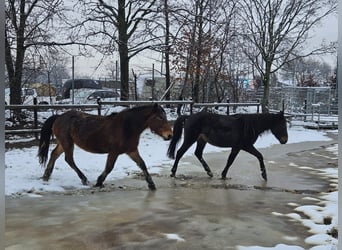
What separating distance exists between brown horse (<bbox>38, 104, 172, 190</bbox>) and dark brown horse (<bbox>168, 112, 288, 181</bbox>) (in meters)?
0.81

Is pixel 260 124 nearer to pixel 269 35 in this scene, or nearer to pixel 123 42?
pixel 123 42

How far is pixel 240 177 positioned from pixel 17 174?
7.77 ft

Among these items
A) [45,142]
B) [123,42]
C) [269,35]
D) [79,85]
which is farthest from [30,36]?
[269,35]

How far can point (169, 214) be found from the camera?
8.77 feet

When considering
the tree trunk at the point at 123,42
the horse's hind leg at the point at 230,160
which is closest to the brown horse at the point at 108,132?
Answer: the horse's hind leg at the point at 230,160

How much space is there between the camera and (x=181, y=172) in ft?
14.5

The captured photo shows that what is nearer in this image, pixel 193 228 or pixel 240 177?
pixel 193 228

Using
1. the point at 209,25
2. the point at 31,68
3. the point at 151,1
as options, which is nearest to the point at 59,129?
the point at 31,68

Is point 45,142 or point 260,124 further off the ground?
point 260,124

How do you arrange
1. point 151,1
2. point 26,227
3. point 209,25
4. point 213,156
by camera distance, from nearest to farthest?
point 26,227 → point 213,156 → point 151,1 → point 209,25

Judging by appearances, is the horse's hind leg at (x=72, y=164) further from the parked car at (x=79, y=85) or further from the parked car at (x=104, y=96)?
the parked car at (x=79, y=85)

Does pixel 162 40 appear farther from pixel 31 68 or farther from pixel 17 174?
pixel 17 174

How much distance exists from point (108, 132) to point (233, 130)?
1.44 metres

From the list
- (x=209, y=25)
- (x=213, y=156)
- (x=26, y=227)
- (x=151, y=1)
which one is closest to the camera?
(x=26, y=227)
